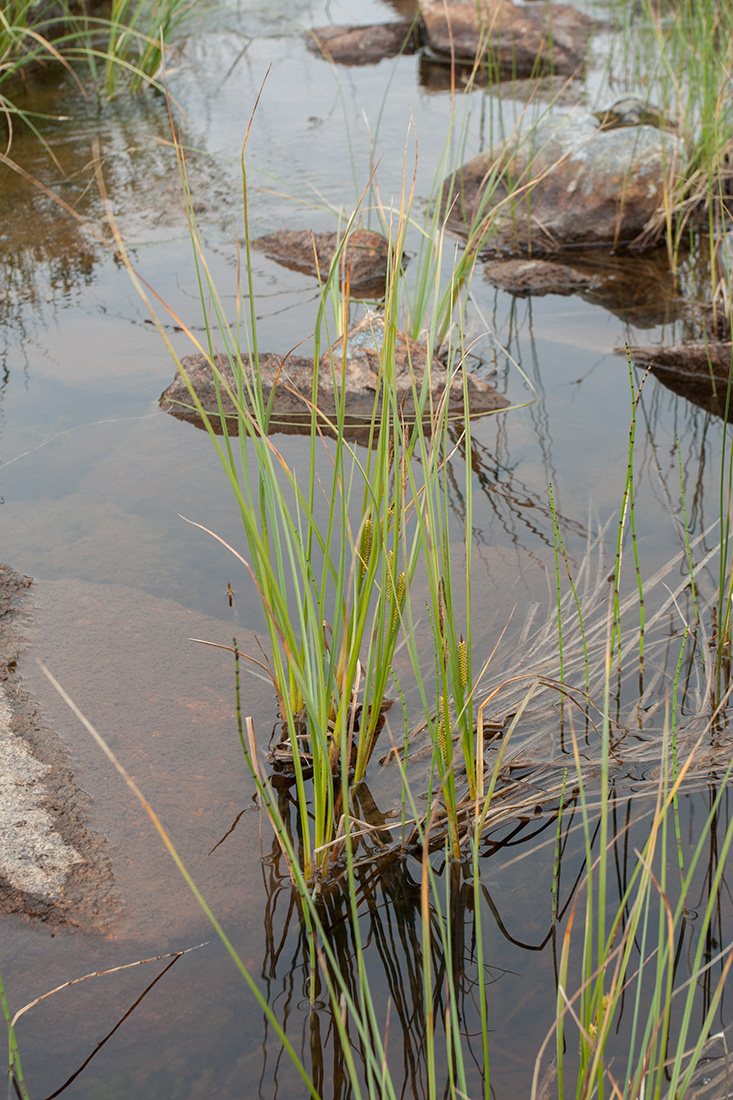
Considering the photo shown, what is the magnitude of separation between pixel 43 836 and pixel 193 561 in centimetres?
78

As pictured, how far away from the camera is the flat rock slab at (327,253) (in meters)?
3.49

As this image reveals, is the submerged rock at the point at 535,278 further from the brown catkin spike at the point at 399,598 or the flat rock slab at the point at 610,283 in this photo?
the brown catkin spike at the point at 399,598

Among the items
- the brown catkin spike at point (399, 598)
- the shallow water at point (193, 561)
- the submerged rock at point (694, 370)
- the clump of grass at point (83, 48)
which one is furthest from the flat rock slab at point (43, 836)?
the clump of grass at point (83, 48)

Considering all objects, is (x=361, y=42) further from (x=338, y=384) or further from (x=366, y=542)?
(x=366, y=542)

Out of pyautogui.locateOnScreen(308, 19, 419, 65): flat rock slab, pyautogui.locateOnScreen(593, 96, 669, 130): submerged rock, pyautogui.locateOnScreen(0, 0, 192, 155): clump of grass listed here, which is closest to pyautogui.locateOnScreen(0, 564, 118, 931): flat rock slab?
pyautogui.locateOnScreen(0, 0, 192, 155): clump of grass

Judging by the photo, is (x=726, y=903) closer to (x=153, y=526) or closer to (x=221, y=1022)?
(x=221, y=1022)

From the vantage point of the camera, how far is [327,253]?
3.54 metres

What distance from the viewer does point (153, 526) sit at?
2.20 metres

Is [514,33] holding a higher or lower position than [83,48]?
higher

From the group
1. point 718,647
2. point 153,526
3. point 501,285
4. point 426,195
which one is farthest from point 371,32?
point 718,647

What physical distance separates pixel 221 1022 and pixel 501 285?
2.91 meters

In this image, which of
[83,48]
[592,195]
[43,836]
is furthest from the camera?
[83,48]

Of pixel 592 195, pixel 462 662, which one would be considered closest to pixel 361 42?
pixel 592 195

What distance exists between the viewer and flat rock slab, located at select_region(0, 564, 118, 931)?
1364mm
